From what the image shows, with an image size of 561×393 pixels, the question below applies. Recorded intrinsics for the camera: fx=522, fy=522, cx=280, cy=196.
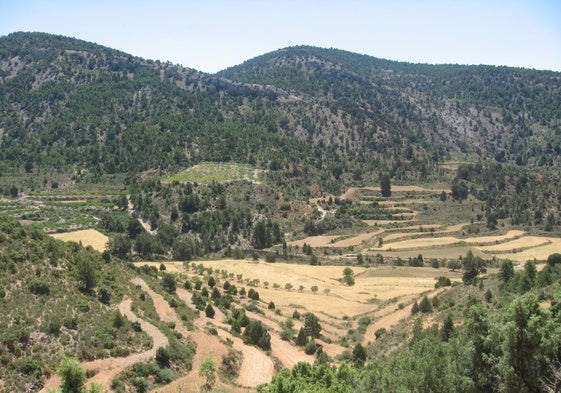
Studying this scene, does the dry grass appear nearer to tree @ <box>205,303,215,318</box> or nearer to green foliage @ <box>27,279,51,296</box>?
tree @ <box>205,303,215,318</box>

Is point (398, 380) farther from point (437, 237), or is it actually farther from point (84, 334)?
point (437, 237)

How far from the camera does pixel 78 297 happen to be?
159ft

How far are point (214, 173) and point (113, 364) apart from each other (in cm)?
11862

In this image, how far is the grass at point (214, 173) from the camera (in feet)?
498

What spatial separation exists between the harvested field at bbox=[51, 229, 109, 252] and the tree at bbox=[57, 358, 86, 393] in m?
76.9

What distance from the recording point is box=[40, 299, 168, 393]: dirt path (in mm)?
37894

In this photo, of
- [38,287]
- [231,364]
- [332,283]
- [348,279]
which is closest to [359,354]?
[231,364]

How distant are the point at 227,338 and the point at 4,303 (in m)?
21.5

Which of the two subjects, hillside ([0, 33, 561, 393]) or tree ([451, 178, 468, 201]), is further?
tree ([451, 178, 468, 201])

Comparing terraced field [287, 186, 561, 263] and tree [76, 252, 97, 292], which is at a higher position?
tree [76, 252, 97, 292]

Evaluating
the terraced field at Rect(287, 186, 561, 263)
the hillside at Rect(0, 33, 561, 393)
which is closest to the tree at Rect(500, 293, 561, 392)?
the hillside at Rect(0, 33, 561, 393)

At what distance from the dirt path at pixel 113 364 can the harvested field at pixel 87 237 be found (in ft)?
202

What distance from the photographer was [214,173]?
518ft

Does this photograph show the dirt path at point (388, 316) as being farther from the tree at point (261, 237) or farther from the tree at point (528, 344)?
the tree at point (261, 237)
